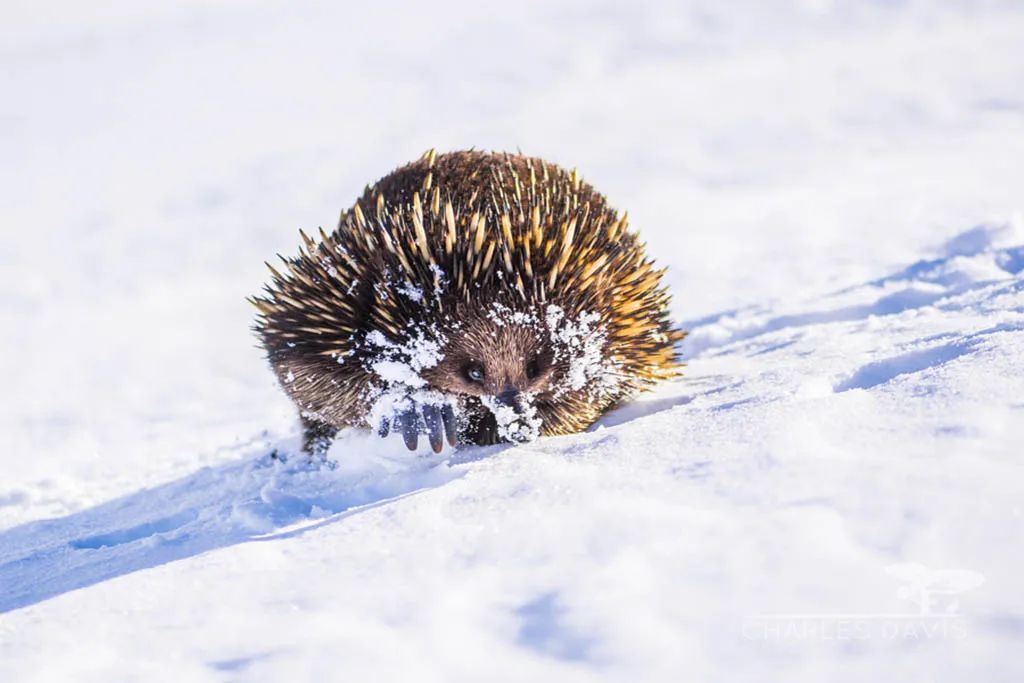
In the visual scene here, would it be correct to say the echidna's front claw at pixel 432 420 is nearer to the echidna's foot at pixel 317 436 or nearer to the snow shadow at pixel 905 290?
the echidna's foot at pixel 317 436

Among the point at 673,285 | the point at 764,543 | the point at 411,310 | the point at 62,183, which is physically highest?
the point at 62,183

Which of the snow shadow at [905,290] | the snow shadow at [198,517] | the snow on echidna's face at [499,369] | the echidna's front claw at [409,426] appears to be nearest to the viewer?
the snow shadow at [198,517]

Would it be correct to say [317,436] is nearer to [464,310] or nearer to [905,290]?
[464,310]

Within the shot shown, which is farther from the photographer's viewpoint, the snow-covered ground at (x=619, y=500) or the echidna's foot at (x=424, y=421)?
the echidna's foot at (x=424, y=421)

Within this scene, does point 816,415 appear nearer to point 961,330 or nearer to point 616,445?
point 616,445

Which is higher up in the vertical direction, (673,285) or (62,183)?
(62,183)

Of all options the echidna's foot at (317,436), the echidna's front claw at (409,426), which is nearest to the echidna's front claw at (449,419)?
the echidna's front claw at (409,426)

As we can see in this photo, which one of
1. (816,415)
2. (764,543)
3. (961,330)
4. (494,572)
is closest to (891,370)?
(961,330)

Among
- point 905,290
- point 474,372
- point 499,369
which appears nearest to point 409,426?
point 474,372
